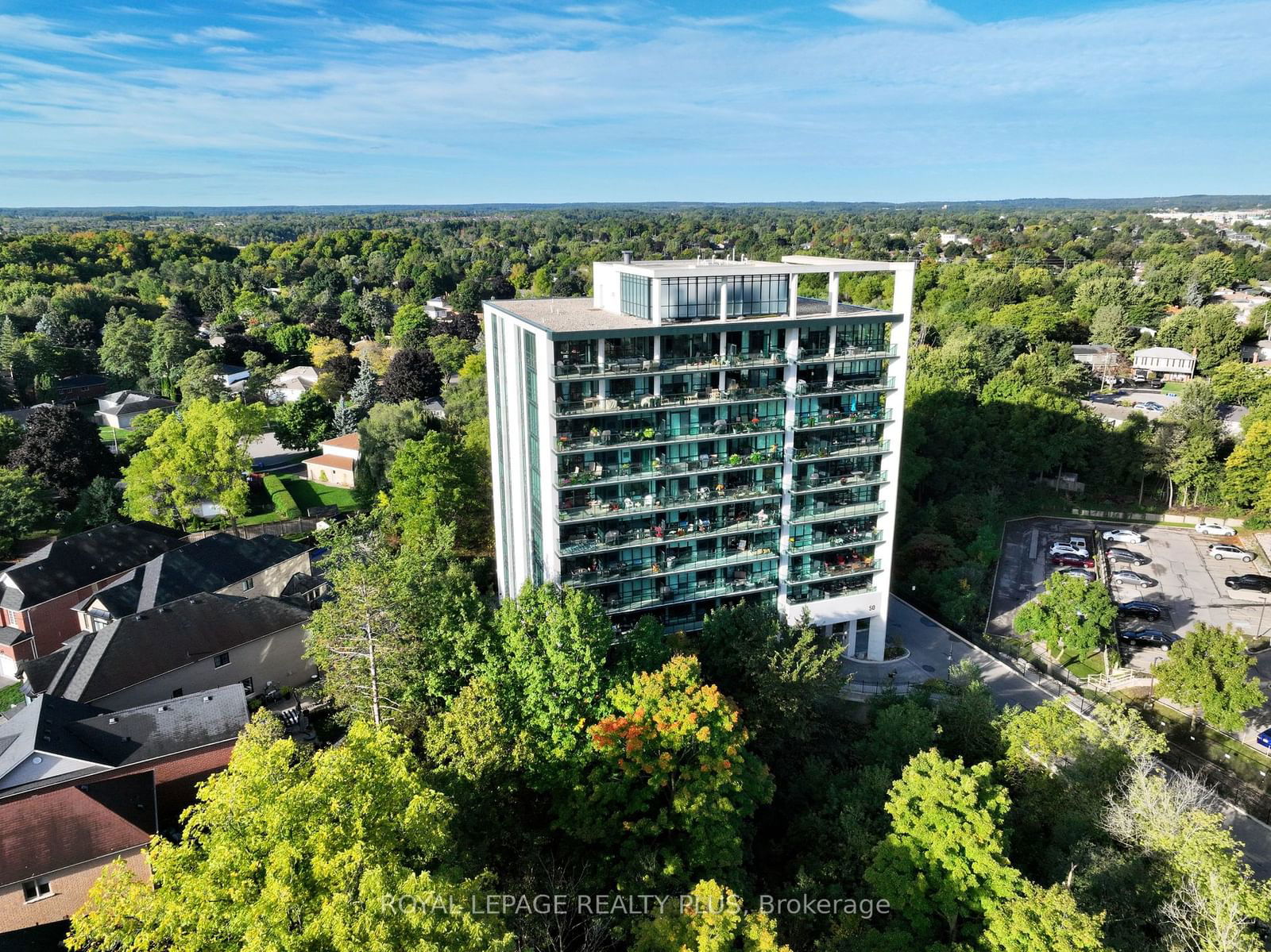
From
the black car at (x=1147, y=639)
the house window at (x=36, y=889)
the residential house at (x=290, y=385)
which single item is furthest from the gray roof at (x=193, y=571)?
the black car at (x=1147, y=639)

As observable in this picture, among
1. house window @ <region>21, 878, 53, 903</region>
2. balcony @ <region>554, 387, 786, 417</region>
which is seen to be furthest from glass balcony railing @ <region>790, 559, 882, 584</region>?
house window @ <region>21, 878, 53, 903</region>

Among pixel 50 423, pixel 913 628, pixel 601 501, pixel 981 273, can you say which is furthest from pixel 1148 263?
pixel 50 423

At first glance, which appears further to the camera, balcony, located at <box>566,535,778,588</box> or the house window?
balcony, located at <box>566,535,778,588</box>

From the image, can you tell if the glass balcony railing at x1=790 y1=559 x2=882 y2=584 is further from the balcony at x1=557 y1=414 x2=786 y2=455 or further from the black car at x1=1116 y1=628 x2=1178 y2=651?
the black car at x1=1116 y1=628 x2=1178 y2=651

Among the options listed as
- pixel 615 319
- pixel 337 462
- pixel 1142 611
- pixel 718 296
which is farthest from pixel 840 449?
pixel 337 462

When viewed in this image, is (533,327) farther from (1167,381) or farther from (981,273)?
(981,273)

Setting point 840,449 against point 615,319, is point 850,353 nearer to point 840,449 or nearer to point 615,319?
point 840,449
